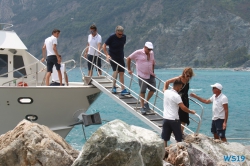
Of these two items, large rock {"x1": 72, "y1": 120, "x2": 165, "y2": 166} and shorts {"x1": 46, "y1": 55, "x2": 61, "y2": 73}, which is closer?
large rock {"x1": 72, "y1": 120, "x2": 165, "y2": 166}

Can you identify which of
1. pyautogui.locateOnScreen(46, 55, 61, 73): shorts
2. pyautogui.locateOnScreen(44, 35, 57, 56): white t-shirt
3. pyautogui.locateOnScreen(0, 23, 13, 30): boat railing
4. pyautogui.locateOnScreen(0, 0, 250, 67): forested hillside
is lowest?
pyautogui.locateOnScreen(0, 0, 250, 67): forested hillside

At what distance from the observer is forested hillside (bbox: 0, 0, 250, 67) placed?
146 meters

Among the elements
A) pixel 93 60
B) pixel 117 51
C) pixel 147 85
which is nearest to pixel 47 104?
pixel 93 60

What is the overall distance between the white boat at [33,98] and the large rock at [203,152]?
4834mm

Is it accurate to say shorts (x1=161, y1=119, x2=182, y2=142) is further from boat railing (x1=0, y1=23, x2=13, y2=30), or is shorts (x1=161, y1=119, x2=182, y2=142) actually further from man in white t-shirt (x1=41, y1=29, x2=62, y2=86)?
boat railing (x1=0, y1=23, x2=13, y2=30)

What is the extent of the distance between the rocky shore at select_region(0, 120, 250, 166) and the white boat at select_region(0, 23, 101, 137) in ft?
15.8

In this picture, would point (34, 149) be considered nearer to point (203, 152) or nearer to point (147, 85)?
point (203, 152)

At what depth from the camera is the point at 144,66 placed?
10.5 meters

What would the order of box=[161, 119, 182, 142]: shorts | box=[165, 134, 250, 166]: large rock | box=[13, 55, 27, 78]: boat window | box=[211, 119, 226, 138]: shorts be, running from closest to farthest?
A: box=[165, 134, 250, 166]: large rock < box=[161, 119, 182, 142]: shorts < box=[211, 119, 226, 138]: shorts < box=[13, 55, 27, 78]: boat window

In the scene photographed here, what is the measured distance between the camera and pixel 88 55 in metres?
12.6

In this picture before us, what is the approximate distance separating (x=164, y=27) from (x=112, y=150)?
508 feet

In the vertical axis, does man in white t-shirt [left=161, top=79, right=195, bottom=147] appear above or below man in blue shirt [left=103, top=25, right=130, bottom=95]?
below

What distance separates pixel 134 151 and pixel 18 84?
685cm

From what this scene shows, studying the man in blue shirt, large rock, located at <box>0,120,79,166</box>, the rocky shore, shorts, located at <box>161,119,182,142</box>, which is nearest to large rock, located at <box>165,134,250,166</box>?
the rocky shore
